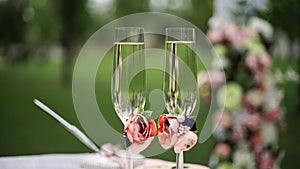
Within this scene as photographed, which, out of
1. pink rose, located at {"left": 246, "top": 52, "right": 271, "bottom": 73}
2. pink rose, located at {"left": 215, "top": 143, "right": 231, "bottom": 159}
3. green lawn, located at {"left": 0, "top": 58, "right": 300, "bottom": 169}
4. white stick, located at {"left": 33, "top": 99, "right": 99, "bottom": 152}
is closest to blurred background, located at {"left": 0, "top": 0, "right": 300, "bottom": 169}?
green lawn, located at {"left": 0, "top": 58, "right": 300, "bottom": 169}

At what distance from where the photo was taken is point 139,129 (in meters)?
1.35

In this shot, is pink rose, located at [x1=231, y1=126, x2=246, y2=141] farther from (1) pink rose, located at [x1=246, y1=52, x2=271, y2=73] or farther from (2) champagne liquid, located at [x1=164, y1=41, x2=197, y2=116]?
(2) champagne liquid, located at [x1=164, y1=41, x2=197, y2=116]

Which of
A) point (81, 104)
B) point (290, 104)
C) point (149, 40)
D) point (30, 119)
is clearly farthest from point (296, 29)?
point (30, 119)

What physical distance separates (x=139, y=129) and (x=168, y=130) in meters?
0.07

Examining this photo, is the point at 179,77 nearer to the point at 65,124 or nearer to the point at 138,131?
the point at 138,131

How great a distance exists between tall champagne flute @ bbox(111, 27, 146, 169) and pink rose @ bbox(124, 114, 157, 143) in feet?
0.11

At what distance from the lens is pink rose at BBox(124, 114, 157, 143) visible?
4.42 feet

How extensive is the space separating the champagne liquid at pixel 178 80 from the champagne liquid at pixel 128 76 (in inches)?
2.7

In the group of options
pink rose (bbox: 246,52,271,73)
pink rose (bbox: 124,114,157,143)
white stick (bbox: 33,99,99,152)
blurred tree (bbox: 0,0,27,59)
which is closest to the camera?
pink rose (bbox: 124,114,157,143)

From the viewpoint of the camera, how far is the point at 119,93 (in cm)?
138

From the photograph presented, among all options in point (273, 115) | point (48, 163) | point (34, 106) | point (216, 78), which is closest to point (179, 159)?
point (48, 163)

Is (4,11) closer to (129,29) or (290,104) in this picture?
(290,104)

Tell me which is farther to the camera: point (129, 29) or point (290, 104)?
point (290, 104)

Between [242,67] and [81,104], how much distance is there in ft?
3.28
